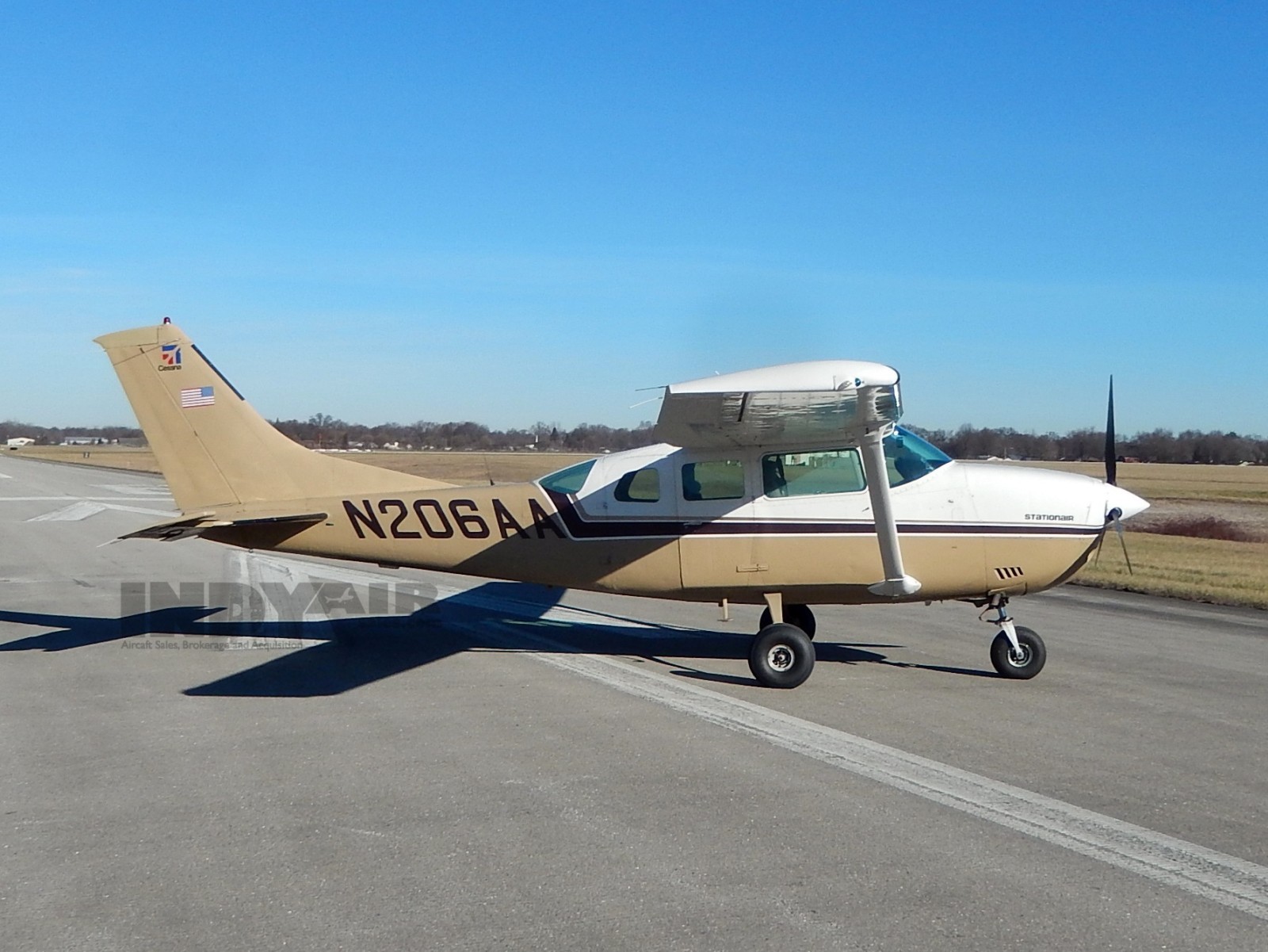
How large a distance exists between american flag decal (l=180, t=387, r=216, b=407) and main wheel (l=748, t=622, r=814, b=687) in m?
6.02

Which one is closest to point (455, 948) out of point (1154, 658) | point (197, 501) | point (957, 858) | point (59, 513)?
point (957, 858)

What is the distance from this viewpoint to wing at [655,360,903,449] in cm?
751

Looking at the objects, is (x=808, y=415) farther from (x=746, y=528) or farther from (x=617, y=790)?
(x=617, y=790)

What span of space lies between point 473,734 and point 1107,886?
14.0 ft

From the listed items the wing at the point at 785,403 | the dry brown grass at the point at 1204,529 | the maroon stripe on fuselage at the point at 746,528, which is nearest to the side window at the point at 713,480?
the maroon stripe on fuselage at the point at 746,528

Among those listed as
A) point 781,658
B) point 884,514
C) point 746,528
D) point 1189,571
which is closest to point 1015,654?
point 884,514

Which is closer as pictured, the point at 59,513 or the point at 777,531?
the point at 777,531

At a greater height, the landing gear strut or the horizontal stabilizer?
the horizontal stabilizer

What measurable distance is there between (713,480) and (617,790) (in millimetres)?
4145

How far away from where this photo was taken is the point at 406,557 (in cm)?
1034

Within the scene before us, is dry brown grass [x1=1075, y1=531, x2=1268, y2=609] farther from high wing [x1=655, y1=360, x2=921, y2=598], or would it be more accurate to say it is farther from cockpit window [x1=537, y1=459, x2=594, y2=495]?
A: cockpit window [x1=537, y1=459, x2=594, y2=495]

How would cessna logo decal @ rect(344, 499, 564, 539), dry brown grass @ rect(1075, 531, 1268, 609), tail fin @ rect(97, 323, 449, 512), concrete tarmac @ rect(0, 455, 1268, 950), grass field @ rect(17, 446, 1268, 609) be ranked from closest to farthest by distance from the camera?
1. concrete tarmac @ rect(0, 455, 1268, 950)
2. cessna logo decal @ rect(344, 499, 564, 539)
3. tail fin @ rect(97, 323, 449, 512)
4. dry brown grass @ rect(1075, 531, 1268, 609)
5. grass field @ rect(17, 446, 1268, 609)

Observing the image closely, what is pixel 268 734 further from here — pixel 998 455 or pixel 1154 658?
pixel 998 455

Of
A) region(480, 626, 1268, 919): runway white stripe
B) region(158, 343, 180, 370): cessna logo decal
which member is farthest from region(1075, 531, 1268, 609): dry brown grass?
region(158, 343, 180, 370): cessna logo decal
